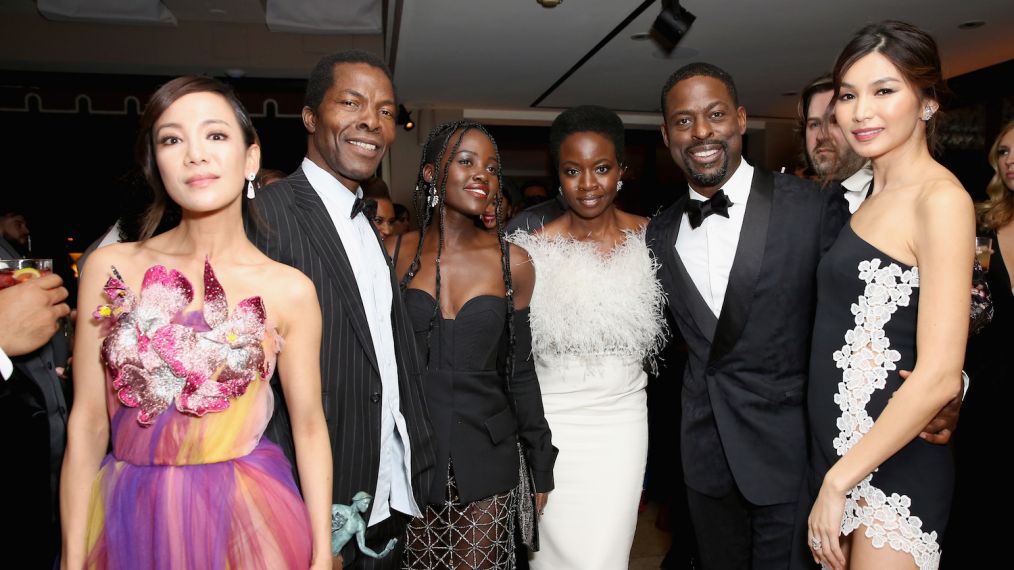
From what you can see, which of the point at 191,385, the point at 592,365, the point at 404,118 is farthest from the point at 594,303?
the point at 404,118

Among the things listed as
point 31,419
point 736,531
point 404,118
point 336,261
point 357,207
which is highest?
point 404,118

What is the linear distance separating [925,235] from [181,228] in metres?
1.67

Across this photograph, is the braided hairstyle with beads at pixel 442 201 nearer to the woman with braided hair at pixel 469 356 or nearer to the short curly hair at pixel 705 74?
the woman with braided hair at pixel 469 356

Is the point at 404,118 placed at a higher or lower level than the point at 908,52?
higher

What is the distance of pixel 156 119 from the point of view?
1.37 meters

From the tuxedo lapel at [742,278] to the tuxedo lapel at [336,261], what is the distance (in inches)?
44.0

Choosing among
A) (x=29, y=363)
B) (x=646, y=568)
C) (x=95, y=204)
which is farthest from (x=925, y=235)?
(x=95, y=204)

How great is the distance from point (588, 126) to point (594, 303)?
0.72 meters

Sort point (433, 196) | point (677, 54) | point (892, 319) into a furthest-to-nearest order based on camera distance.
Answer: point (677, 54) < point (433, 196) < point (892, 319)

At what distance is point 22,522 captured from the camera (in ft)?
5.74

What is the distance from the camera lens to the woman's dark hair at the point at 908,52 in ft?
5.30

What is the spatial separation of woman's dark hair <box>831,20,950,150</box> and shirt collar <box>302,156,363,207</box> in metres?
1.38

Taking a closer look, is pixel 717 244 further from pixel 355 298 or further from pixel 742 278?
pixel 355 298

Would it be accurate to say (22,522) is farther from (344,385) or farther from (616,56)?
(616,56)
